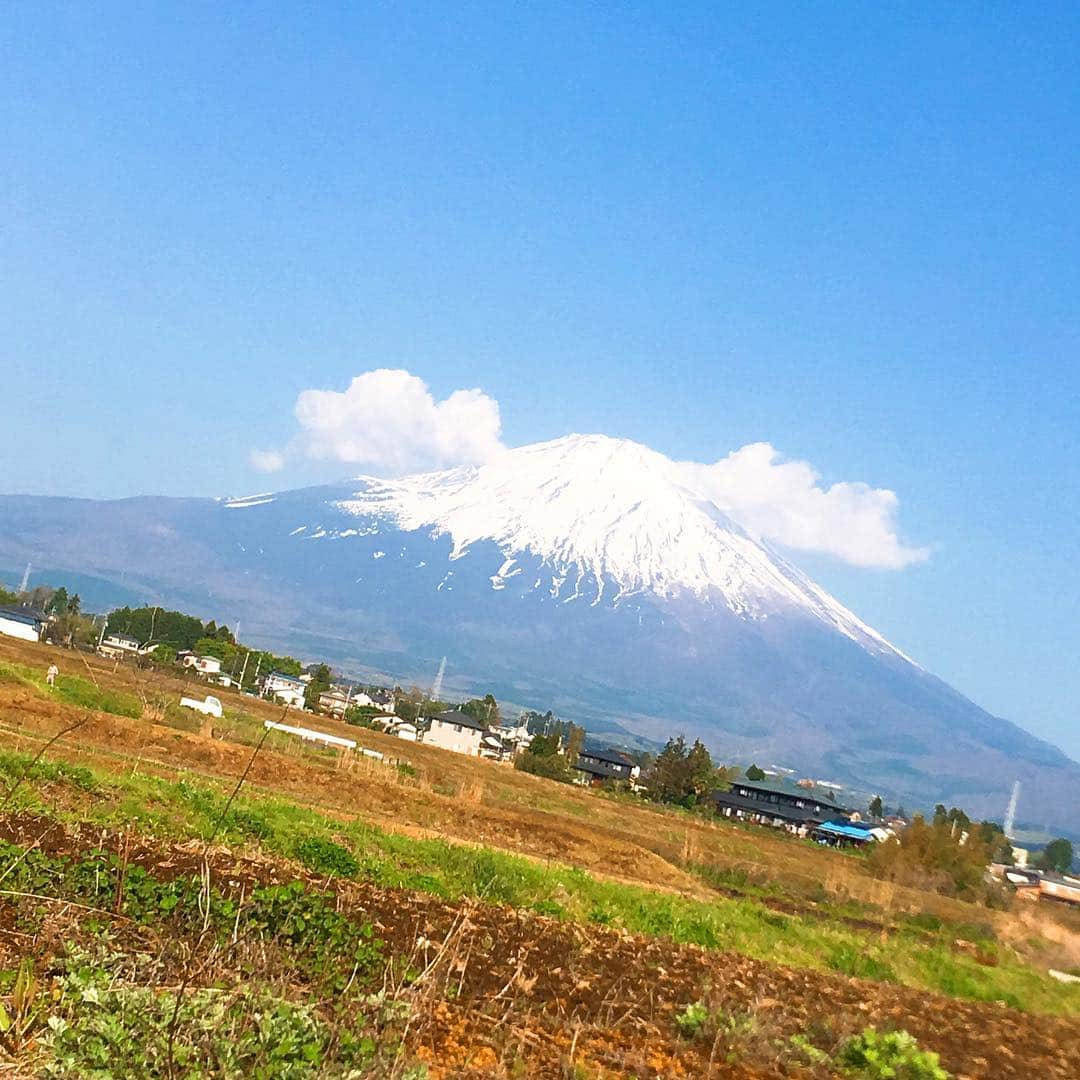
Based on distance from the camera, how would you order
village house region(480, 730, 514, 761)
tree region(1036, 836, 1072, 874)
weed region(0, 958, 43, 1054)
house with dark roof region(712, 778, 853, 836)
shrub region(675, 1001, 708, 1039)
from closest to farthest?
1. weed region(0, 958, 43, 1054)
2. shrub region(675, 1001, 708, 1039)
3. house with dark roof region(712, 778, 853, 836)
4. village house region(480, 730, 514, 761)
5. tree region(1036, 836, 1072, 874)

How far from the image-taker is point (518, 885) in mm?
14727

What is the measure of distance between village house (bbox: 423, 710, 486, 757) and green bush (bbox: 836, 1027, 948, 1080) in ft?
282

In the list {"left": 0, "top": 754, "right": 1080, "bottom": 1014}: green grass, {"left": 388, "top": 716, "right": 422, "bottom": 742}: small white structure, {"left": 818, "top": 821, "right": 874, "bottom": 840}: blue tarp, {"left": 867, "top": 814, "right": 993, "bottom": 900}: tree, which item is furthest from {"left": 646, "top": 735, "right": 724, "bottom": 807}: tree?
{"left": 0, "top": 754, "right": 1080, "bottom": 1014}: green grass

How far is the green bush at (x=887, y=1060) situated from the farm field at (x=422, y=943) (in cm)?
16

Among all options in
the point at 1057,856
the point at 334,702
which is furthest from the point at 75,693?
the point at 1057,856

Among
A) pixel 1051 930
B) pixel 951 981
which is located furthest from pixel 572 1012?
pixel 1051 930

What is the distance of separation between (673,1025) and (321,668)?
88125 mm

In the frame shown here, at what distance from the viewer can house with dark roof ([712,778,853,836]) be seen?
8412 cm

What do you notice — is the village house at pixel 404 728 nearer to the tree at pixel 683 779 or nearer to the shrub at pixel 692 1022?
the tree at pixel 683 779

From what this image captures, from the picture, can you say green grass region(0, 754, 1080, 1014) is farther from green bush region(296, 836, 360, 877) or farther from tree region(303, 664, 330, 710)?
tree region(303, 664, 330, 710)

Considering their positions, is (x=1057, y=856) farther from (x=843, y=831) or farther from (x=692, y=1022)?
(x=692, y=1022)

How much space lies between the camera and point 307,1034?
13.0ft

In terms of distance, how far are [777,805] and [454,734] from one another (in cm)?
2804

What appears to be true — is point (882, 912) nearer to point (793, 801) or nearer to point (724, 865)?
point (724, 865)
